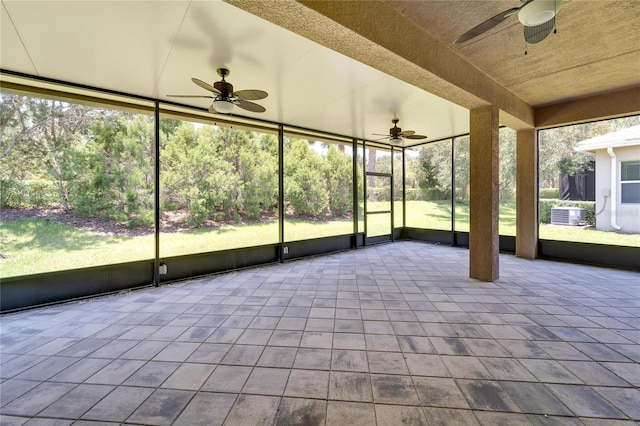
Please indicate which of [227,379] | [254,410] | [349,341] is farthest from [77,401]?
[349,341]

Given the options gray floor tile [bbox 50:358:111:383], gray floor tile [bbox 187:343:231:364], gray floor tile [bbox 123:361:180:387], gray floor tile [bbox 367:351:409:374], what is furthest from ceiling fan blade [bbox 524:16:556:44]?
gray floor tile [bbox 50:358:111:383]

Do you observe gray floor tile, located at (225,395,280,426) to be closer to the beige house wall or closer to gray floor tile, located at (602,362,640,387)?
gray floor tile, located at (602,362,640,387)

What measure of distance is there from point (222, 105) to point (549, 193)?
656 centimetres

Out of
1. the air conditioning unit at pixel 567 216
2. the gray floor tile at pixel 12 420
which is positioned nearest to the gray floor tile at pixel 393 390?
the gray floor tile at pixel 12 420

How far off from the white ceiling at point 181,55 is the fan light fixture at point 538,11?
154 centimetres

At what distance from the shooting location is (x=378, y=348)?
226 cm

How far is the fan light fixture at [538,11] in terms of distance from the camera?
1843 millimetres

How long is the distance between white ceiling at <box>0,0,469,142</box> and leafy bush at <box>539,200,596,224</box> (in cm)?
321

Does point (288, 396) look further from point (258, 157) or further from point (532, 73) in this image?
point (258, 157)

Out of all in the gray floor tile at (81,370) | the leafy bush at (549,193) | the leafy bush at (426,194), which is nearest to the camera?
the gray floor tile at (81,370)

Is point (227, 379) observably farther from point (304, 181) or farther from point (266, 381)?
point (304, 181)

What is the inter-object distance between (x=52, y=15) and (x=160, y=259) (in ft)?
10.4

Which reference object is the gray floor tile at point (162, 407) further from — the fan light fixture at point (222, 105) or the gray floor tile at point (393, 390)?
the fan light fixture at point (222, 105)

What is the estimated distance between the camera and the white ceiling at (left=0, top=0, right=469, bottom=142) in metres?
2.21
